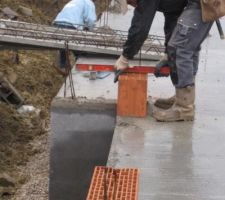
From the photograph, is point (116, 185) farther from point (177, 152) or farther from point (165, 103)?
point (165, 103)

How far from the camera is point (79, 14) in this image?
905 centimetres

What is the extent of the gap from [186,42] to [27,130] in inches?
179

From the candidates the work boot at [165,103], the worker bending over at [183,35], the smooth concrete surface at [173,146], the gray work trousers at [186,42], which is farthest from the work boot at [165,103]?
the gray work trousers at [186,42]

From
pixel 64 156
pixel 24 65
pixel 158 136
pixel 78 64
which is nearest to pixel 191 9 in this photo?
pixel 158 136

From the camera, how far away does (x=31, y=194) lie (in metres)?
7.50

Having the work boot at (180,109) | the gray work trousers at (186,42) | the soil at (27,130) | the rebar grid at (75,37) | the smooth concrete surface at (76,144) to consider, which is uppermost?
the gray work trousers at (186,42)

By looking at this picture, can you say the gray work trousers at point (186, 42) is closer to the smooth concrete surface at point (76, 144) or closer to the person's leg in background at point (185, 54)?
the person's leg in background at point (185, 54)

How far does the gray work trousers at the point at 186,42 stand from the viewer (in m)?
5.30

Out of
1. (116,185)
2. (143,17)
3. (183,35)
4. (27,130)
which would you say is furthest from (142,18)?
(27,130)

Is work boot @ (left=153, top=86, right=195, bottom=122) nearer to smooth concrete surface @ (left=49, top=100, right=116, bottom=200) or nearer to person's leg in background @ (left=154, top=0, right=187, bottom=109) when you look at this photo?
person's leg in background @ (left=154, top=0, right=187, bottom=109)

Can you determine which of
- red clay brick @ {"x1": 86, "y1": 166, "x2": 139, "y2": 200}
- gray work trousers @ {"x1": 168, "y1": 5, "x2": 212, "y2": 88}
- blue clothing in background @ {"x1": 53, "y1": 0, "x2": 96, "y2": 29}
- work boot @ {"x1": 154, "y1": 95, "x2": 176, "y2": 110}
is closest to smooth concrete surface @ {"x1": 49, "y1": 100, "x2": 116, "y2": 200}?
work boot @ {"x1": 154, "y1": 95, "x2": 176, "y2": 110}

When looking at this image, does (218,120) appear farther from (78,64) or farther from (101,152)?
(78,64)

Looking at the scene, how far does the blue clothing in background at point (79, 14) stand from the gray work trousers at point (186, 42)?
146 inches

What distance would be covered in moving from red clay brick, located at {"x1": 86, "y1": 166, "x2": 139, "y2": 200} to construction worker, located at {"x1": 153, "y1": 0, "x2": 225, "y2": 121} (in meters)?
1.69
